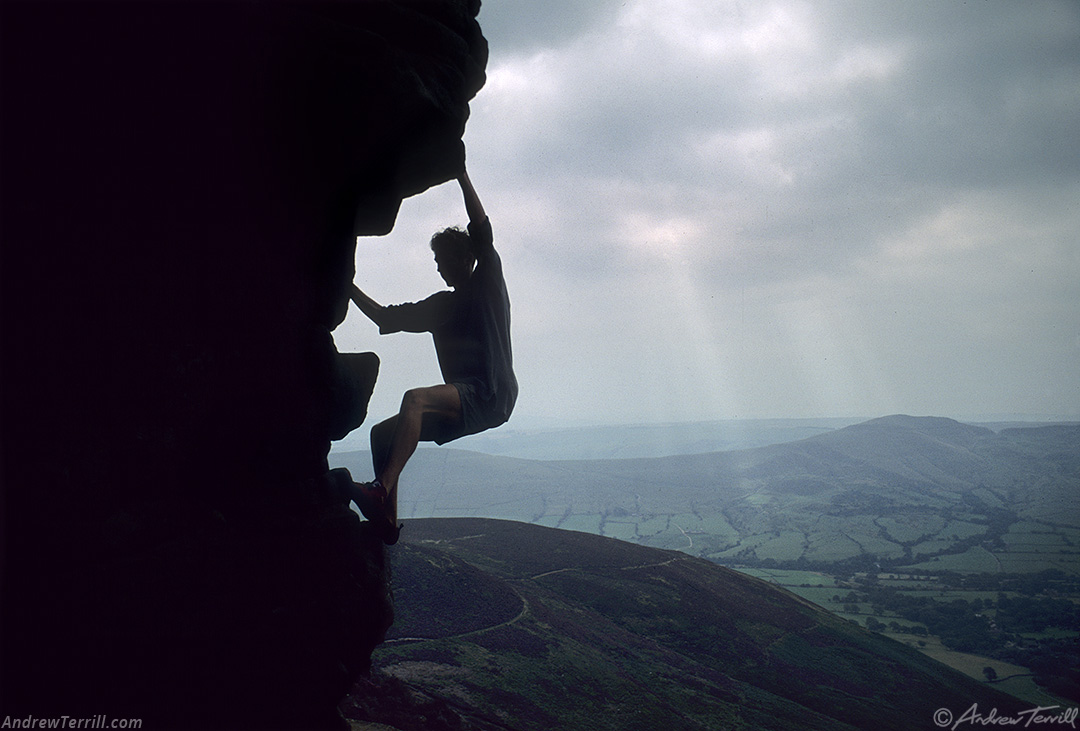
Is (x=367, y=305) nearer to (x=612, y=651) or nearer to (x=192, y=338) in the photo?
(x=192, y=338)

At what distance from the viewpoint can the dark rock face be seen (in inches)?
230

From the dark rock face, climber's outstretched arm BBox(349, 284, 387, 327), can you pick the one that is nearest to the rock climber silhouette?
climber's outstretched arm BBox(349, 284, 387, 327)

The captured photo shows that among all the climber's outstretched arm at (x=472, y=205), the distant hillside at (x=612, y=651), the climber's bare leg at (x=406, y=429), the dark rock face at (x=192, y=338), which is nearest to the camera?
the dark rock face at (x=192, y=338)

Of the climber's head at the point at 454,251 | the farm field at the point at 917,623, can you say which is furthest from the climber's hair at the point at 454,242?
the farm field at the point at 917,623

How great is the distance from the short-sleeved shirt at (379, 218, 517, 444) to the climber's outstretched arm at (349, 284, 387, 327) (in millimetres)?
795

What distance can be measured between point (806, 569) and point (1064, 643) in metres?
73.4

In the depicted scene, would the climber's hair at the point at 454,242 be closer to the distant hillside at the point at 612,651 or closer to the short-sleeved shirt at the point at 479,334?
the short-sleeved shirt at the point at 479,334

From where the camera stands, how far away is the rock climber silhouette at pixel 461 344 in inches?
298

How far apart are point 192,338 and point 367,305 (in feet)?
8.89

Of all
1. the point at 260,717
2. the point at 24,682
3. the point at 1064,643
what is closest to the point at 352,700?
the point at 260,717

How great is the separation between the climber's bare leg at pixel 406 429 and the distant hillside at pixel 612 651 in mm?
19965

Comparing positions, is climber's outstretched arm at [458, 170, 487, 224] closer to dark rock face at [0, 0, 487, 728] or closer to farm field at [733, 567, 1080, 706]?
dark rock face at [0, 0, 487, 728]

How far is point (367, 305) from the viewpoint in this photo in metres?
9.16

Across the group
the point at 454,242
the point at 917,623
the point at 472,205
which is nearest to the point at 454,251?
the point at 454,242
